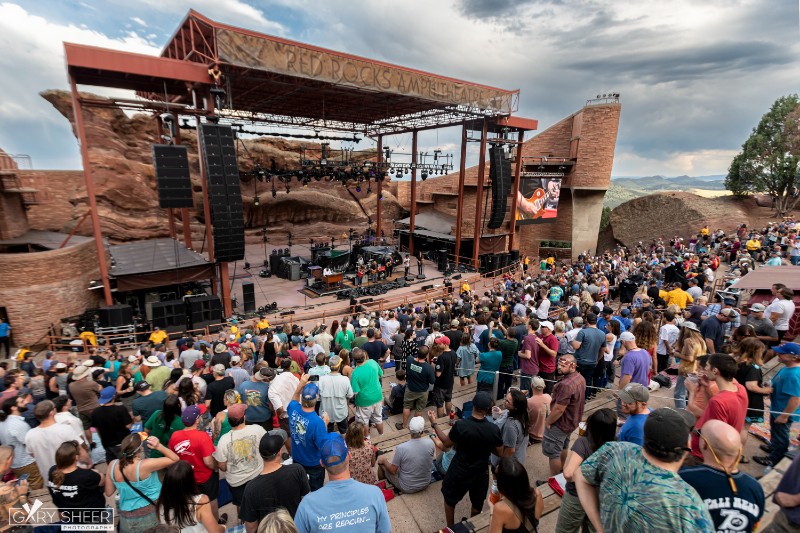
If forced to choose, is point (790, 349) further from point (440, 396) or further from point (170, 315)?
point (170, 315)

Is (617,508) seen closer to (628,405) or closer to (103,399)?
(628,405)

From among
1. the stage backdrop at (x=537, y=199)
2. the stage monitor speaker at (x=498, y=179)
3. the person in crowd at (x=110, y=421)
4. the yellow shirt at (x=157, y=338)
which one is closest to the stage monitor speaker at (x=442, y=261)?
the stage monitor speaker at (x=498, y=179)

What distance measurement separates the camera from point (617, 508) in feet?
6.37

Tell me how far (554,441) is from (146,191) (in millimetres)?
25356

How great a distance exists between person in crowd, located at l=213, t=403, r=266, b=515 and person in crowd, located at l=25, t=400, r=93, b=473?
5.72 ft

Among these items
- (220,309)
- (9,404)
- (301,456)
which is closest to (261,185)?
(220,309)

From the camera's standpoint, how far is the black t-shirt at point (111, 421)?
14.4ft

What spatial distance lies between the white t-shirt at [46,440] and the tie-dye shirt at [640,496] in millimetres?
5098

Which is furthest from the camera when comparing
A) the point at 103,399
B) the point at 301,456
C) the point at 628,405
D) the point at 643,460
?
the point at 103,399

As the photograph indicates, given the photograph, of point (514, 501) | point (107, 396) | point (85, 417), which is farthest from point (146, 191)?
point (514, 501)

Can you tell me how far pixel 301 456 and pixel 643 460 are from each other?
3.09 meters

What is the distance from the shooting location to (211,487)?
141 inches

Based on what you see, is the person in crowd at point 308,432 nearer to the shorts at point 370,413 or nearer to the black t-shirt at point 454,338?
the shorts at point 370,413

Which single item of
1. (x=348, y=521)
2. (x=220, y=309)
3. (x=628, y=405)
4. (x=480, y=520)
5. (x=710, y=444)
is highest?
(x=710, y=444)
